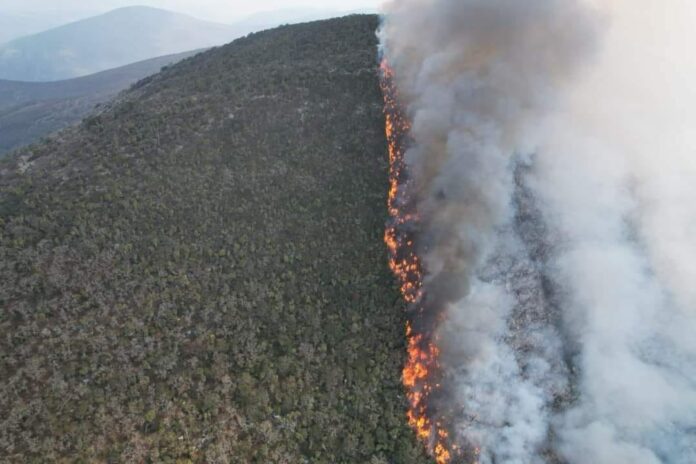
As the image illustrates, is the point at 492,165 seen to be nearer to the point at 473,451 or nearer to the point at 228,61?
the point at 473,451

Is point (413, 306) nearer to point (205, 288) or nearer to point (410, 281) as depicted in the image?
point (410, 281)

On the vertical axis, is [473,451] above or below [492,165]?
below

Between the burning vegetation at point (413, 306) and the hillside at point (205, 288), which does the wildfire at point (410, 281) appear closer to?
the burning vegetation at point (413, 306)

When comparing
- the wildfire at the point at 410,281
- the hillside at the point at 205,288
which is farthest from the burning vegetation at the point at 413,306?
the hillside at the point at 205,288

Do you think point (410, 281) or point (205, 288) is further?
point (410, 281)

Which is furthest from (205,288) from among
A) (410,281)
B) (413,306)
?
(410,281)

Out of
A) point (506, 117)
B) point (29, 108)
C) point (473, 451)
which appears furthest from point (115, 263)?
point (29, 108)

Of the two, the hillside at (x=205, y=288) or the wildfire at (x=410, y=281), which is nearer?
the hillside at (x=205, y=288)
